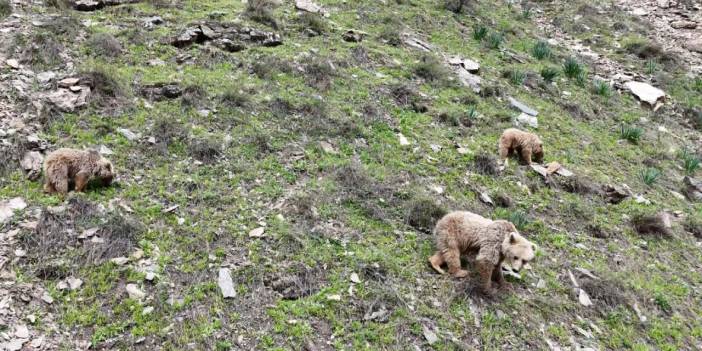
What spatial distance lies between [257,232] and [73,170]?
7.27 feet

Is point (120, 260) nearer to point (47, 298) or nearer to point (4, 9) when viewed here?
point (47, 298)

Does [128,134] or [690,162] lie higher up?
[128,134]

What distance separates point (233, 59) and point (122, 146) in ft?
10.9

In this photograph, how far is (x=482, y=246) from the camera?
5121mm

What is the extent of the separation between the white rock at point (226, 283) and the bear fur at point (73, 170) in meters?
1.96

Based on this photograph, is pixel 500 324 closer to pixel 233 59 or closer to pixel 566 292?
pixel 566 292

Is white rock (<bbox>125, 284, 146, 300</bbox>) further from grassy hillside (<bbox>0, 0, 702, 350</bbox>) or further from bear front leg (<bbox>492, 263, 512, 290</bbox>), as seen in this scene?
bear front leg (<bbox>492, 263, 512, 290</bbox>)

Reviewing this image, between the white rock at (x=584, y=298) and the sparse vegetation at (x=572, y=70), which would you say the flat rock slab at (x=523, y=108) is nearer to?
the sparse vegetation at (x=572, y=70)

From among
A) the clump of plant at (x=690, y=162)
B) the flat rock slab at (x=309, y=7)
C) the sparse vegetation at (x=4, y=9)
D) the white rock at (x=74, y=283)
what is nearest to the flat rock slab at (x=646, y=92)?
the clump of plant at (x=690, y=162)

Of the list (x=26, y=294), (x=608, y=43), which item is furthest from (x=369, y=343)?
(x=608, y=43)

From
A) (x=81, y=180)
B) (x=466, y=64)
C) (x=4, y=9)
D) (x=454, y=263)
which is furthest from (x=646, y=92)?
(x=4, y=9)

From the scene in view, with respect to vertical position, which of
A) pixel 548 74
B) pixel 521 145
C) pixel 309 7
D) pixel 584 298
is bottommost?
pixel 584 298

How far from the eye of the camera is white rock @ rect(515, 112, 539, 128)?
9.16 metres

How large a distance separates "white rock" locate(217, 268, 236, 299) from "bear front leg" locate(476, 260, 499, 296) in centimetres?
258
